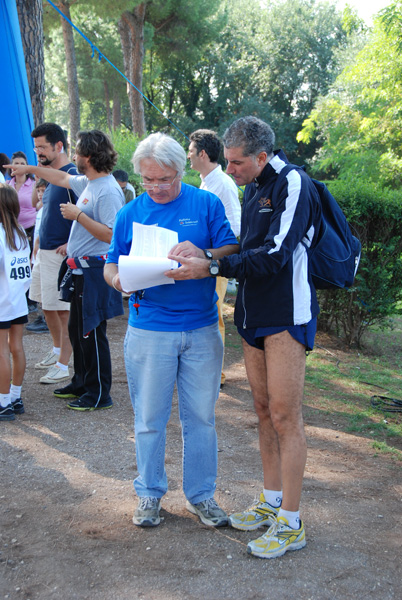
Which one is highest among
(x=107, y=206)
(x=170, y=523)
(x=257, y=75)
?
(x=257, y=75)

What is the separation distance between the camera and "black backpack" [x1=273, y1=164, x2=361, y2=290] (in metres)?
2.71

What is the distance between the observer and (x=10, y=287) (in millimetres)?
4336

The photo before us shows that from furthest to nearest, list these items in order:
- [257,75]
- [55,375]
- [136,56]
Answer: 1. [257,75]
2. [136,56]
3. [55,375]

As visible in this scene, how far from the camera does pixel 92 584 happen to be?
2527mm

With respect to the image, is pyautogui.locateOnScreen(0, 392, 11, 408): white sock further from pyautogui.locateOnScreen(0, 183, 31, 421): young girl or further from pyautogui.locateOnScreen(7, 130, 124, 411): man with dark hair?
pyautogui.locateOnScreen(7, 130, 124, 411): man with dark hair

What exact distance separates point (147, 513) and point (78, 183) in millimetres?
2821

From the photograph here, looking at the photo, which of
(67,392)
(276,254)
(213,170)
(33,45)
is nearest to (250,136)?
(276,254)

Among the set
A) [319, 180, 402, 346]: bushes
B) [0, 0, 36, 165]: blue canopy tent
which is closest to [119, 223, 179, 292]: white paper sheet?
[319, 180, 402, 346]: bushes

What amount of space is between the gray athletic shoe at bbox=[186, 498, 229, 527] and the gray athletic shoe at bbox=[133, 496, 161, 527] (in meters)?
0.22

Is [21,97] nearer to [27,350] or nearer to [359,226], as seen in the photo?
[27,350]

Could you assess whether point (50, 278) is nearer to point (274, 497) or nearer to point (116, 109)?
point (274, 497)

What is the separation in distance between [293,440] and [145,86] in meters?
35.6

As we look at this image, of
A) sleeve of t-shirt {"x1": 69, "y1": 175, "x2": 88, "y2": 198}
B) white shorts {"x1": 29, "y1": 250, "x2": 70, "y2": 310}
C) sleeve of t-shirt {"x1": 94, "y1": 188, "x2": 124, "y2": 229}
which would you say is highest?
sleeve of t-shirt {"x1": 69, "y1": 175, "x2": 88, "y2": 198}

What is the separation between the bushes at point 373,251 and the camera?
6.93 meters
